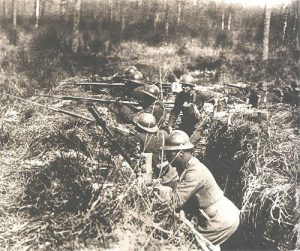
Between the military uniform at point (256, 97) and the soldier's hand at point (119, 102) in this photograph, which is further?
the military uniform at point (256, 97)

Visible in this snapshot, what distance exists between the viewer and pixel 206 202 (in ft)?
16.0

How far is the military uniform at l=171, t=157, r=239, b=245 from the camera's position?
468 centimetres

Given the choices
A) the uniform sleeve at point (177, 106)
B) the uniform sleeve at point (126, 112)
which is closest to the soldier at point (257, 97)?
the uniform sleeve at point (177, 106)

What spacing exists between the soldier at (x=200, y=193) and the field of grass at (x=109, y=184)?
0.54 m

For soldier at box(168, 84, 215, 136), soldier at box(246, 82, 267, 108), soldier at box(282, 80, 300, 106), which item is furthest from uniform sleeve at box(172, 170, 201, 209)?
soldier at box(246, 82, 267, 108)

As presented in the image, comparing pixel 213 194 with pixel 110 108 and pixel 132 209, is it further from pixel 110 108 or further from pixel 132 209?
pixel 110 108

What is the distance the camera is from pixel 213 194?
488 cm

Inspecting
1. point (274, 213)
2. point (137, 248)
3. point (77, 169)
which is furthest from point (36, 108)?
point (137, 248)

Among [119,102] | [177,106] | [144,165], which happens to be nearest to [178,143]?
[144,165]

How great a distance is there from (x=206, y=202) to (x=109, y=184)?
123 cm

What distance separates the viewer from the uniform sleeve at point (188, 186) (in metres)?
4.57

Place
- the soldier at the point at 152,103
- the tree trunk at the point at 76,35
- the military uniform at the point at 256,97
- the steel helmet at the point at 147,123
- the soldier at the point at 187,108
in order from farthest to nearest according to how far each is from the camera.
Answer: the tree trunk at the point at 76,35
the military uniform at the point at 256,97
the soldier at the point at 187,108
the soldier at the point at 152,103
the steel helmet at the point at 147,123

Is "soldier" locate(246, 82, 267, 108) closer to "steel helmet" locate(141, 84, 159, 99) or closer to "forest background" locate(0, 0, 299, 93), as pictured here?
"forest background" locate(0, 0, 299, 93)

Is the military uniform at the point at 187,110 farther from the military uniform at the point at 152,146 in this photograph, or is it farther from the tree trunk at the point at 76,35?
the tree trunk at the point at 76,35
